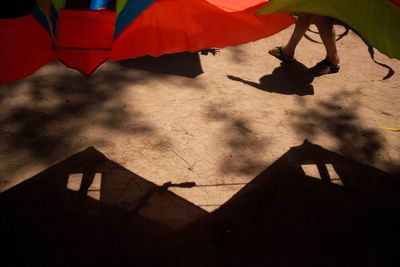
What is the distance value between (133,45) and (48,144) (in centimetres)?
144

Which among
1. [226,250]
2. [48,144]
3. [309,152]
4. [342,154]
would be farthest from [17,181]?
[342,154]

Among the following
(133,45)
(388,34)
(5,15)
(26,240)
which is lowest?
(26,240)

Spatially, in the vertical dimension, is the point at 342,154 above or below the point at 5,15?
below

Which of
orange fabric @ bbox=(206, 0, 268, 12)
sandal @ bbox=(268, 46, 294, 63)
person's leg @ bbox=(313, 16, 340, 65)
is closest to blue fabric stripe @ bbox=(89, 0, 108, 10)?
orange fabric @ bbox=(206, 0, 268, 12)

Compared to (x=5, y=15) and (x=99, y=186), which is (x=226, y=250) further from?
(x=5, y=15)

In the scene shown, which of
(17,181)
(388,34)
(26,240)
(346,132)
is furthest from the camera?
(346,132)

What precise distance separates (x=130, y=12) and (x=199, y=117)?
1.60 metres

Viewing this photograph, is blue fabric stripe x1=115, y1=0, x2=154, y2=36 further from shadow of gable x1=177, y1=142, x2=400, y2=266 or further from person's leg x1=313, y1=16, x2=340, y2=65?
person's leg x1=313, y1=16, x2=340, y2=65

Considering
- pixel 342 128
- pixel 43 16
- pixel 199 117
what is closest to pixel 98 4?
pixel 43 16

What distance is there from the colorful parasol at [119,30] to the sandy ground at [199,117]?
1.10 m

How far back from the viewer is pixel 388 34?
1.57m

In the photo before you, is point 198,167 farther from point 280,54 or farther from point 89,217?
point 280,54

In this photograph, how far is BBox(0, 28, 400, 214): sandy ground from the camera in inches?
108

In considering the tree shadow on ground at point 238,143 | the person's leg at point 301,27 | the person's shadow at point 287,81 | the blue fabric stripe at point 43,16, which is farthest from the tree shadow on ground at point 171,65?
the blue fabric stripe at point 43,16
